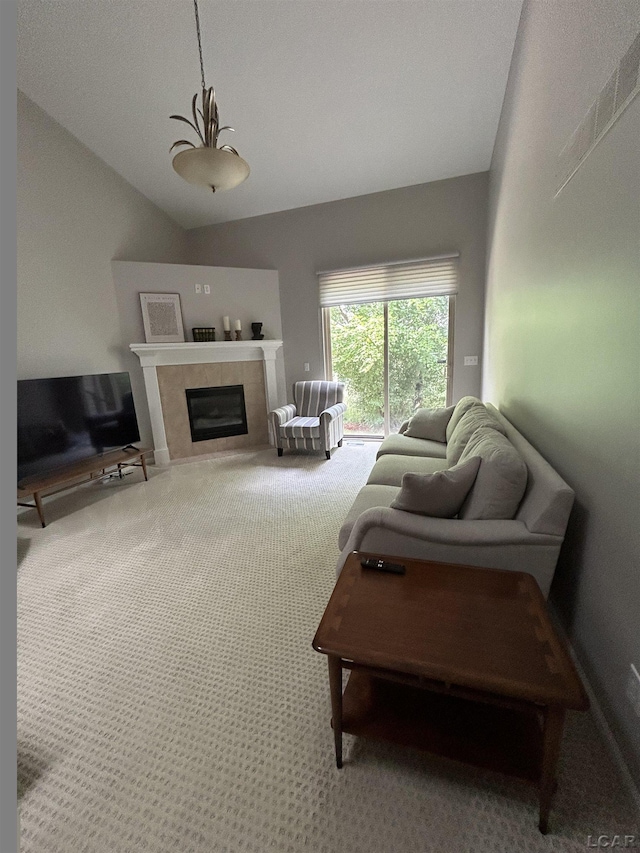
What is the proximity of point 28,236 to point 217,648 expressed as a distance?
12.1ft

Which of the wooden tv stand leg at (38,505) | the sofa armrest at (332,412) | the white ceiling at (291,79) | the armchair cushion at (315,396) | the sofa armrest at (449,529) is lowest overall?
the wooden tv stand leg at (38,505)

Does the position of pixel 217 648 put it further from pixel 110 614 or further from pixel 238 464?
pixel 238 464

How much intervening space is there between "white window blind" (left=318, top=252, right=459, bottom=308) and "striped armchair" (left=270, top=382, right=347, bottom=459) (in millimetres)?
1121

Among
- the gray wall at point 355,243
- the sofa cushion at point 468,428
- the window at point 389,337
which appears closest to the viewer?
the sofa cushion at point 468,428

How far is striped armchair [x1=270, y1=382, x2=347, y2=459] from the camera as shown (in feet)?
13.4

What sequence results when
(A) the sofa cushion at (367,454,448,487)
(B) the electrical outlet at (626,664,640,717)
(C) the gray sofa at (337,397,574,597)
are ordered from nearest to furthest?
(B) the electrical outlet at (626,664,640,717), (C) the gray sofa at (337,397,574,597), (A) the sofa cushion at (367,454,448,487)

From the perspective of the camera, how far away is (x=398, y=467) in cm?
249

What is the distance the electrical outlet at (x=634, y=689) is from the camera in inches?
39.1

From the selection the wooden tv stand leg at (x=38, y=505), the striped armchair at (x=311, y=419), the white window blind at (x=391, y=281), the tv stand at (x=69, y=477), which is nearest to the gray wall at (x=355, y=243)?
the white window blind at (x=391, y=281)

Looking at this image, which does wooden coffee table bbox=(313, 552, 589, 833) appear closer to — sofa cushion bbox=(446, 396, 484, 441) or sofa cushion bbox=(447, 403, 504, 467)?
sofa cushion bbox=(447, 403, 504, 467)

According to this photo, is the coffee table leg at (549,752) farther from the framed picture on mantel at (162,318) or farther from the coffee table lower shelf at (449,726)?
the framed picture on mantel at (162,318)

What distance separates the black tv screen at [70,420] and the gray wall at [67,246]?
29 centimetres

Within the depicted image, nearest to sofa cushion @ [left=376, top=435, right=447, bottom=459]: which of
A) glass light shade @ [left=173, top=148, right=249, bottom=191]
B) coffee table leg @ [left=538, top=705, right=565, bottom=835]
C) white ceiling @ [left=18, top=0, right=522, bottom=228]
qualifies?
coffee table leg @ [left=538, top=705, right=565, bottom=835]

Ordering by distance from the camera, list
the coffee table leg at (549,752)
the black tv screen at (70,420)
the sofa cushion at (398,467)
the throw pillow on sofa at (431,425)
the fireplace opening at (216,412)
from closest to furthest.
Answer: the coffee table leg at (549,752) → the sofa cushion at (398,467) → the black tv screen at (70,420) → the throw pillow on sofa at (431,425) → the fireplace opening at (216,412)
